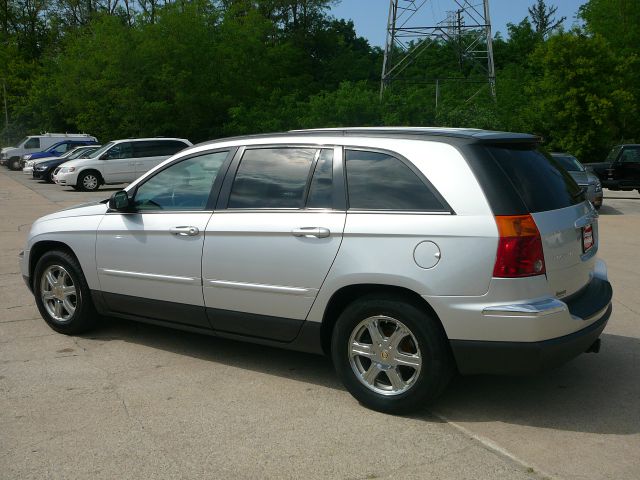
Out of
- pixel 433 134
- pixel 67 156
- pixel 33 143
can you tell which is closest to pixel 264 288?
pixel 433 134

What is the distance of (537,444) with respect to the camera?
13.4 feet

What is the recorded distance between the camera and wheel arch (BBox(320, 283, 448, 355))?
14.4ft

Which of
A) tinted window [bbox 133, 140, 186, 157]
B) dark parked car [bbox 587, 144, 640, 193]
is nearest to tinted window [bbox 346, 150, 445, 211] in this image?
dark parked car [bbox 587, 144, 640, 193]

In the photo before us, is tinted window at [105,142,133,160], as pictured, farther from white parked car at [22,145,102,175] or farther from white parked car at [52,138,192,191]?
white parked car at [22,145,102,175]

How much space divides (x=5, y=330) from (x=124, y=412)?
98.5 inches

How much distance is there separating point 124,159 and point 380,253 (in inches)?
895

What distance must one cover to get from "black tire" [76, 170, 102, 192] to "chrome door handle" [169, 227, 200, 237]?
69.2ft

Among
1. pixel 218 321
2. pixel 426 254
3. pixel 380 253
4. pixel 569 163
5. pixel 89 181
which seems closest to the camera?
pixel 426 254

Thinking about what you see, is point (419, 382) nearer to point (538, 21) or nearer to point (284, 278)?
point (284, 278)

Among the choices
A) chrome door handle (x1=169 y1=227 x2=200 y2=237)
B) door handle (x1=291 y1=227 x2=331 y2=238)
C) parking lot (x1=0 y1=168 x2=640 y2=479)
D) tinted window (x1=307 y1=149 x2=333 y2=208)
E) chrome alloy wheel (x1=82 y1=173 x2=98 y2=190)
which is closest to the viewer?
parking lot (x1=0 y1=168 x2=640 y2=479)

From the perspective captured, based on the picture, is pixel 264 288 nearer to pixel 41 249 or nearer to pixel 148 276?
pixel 148 276

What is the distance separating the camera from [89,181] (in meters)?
25.4

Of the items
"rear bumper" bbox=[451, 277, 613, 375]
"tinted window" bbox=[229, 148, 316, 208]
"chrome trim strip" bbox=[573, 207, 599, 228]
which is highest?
"tinted window" bbox=[229, 148, 316, 208]

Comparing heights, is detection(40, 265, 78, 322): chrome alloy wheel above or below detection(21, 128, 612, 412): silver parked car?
below
